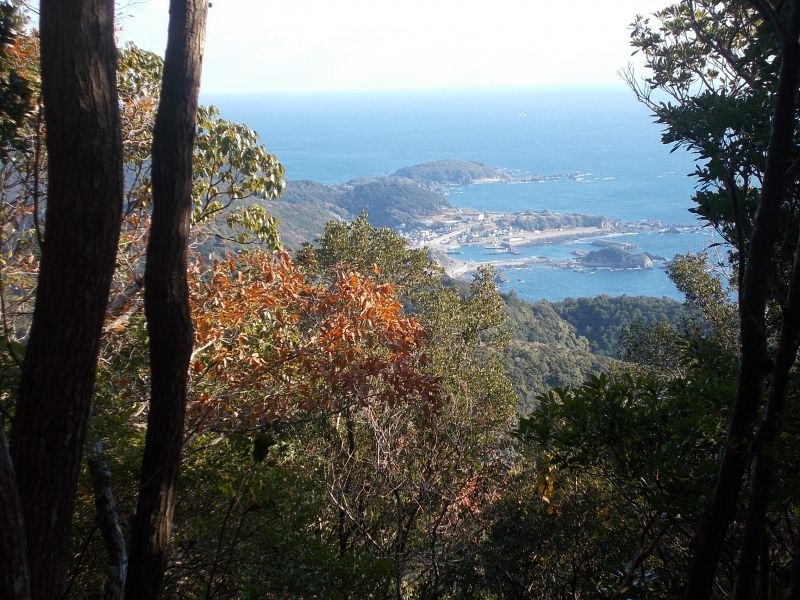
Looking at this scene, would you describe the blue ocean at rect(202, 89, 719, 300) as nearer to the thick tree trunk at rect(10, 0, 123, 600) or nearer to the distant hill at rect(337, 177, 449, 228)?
the distant hill at rect(337, 177, 449, 228)

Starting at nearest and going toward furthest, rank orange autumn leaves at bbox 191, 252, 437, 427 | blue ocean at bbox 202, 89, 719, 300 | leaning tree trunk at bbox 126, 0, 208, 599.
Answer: leaning tree trunk at bbox 126, 0, 208, 599 < orange autumn leaves at bbox 191, 252, 437, 427 < blue ocean at bbox 202, 89, 719, 300

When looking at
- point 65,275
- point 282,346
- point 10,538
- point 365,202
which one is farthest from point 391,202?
point 10,538

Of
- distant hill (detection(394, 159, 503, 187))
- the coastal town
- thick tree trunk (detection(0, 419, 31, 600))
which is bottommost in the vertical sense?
the coastal town

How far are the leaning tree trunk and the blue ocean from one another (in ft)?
33.3

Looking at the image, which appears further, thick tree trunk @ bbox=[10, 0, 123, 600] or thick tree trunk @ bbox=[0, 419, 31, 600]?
thick tree trunk @ bbox=[10, 0, 123, 600]

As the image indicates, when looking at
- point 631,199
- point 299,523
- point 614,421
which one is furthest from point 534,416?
point 631,199

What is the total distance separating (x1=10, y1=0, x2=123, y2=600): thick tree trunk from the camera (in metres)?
1.60

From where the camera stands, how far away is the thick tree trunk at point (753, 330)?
6.80 feet

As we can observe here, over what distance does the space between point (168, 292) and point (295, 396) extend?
2.69 m

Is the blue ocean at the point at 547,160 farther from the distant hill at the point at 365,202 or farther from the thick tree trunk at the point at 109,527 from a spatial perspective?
the thick tree trunk at the point at 109,527

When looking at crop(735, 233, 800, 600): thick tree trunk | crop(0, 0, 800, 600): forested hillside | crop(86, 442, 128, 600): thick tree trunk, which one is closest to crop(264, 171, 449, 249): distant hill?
crop(0, 0, 800, 600): forested hillside

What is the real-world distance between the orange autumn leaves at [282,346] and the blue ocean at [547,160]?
793 centimetres

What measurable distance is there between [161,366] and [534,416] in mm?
1515

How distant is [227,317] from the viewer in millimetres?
4199
